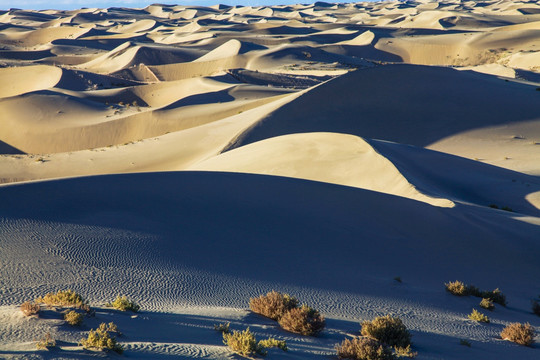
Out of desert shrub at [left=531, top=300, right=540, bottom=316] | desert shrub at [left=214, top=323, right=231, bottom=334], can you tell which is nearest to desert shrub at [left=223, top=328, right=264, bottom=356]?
desert shrub at [left=214, top=323, right=231, bottom=334]

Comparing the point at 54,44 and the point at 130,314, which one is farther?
the point at 54,44

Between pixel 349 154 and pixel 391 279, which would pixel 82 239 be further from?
pixel 349 154

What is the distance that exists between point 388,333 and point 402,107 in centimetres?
2529

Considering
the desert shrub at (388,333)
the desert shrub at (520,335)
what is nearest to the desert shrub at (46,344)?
the desert shrub at (388,333)

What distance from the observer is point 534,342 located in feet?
23.0

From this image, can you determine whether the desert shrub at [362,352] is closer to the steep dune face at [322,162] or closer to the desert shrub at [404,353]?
the desert shrub at [404,353]

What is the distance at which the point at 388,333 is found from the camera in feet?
19.7

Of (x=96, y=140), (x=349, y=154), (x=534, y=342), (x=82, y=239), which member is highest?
(x=82, y=239)

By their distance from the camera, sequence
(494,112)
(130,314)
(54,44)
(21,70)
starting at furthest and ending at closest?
(54,44) → (21,70) → (494,112) → (130,314)

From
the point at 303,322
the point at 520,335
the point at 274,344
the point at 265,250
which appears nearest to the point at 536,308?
the point at 520,335

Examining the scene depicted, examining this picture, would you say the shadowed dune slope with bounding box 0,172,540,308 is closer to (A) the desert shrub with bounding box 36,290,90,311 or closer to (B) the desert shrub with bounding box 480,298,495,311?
(A) the desert shrub with bounding box 36,290,90,311

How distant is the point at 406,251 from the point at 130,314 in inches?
249

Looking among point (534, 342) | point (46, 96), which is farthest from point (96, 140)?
point (534, 342)

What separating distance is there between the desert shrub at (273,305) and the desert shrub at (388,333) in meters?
0.91
